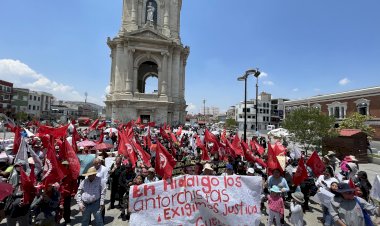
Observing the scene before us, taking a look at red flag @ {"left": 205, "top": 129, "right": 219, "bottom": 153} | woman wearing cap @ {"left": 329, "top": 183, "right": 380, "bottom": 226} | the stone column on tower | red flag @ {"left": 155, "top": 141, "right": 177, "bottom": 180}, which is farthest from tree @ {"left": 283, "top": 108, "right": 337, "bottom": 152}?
the stone column on tower

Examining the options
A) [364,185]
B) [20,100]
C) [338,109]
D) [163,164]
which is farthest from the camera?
[20,100]

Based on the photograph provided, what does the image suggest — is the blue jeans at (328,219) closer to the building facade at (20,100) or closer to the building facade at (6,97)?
the building facade at (6,97)

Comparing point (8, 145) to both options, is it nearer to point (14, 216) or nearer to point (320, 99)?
point (14, 216)

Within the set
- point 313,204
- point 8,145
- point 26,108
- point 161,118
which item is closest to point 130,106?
point 161,118

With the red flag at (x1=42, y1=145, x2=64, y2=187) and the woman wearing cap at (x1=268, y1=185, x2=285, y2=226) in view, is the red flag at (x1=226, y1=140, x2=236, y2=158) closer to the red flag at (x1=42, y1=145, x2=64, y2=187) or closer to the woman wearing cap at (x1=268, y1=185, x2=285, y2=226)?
the woman wearing cap at (x1=268, y1=185, x2=285, y2=226)

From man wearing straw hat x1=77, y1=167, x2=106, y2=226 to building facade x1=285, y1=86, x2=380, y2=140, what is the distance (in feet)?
103

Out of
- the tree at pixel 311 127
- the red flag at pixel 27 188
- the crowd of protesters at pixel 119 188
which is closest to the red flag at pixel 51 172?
the crowd of protesters at pixel 119 188

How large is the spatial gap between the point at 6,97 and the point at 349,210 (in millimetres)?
76723

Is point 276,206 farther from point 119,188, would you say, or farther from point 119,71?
point 119,71

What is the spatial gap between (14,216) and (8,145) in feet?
26.7

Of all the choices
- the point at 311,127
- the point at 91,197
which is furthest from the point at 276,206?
the point at 311,127

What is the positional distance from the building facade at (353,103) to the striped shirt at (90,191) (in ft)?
103

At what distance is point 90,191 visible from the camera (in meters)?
5.25

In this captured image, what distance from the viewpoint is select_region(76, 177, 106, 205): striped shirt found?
5188 millimetres
